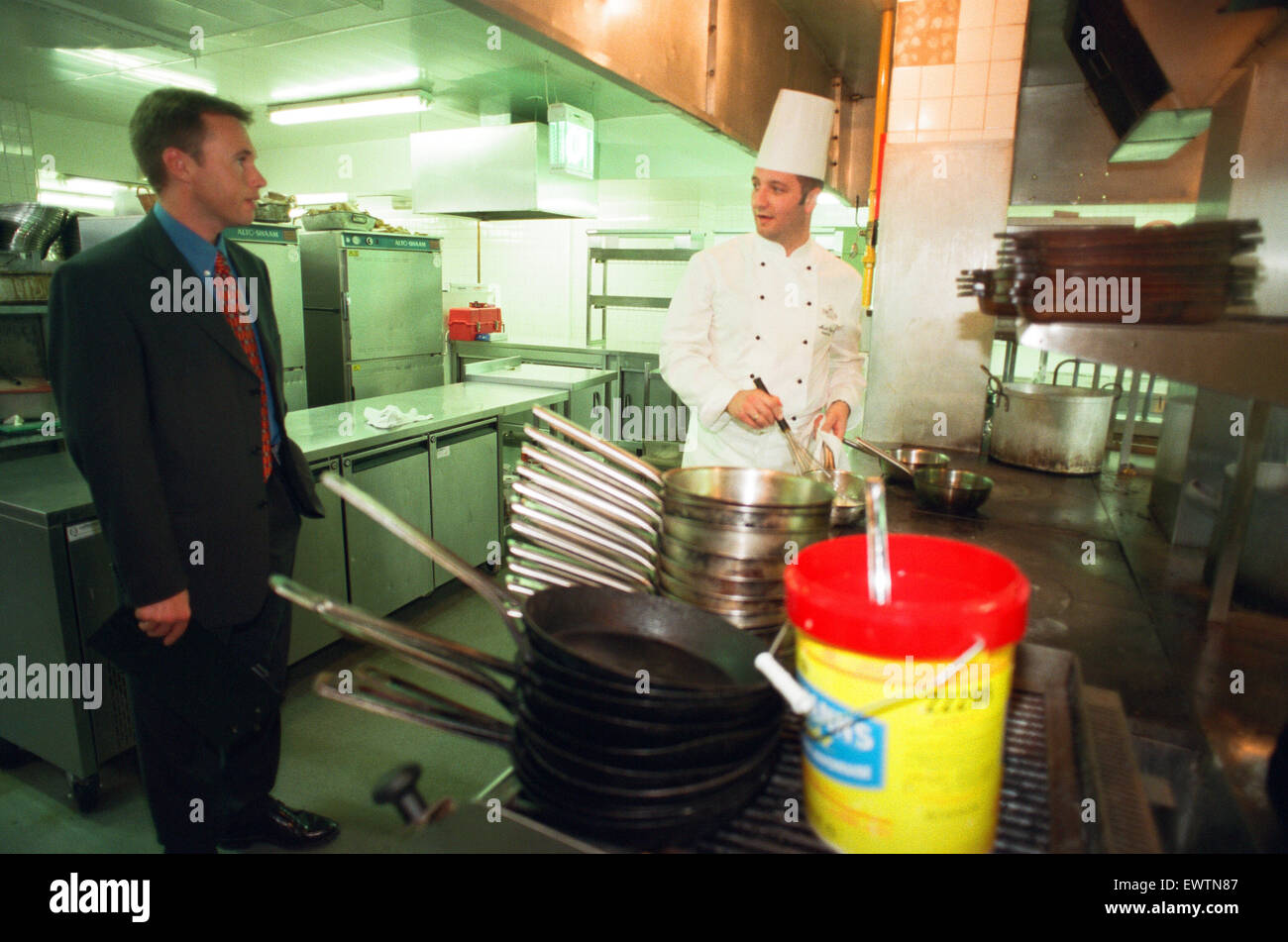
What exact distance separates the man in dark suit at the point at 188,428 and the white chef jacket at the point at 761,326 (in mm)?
1234

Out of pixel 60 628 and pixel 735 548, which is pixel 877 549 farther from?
pixel 60 628

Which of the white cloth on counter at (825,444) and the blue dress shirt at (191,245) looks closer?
the blue dress shirt at (191,245)

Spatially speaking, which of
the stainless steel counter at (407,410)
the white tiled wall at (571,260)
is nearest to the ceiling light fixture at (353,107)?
the white tiled wall at (571,260)

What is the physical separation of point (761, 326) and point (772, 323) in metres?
0.04

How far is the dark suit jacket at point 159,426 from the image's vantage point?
161cm

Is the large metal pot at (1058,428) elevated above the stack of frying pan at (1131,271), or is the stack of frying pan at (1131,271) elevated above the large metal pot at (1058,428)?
the stack of frying pan at (1131,271)

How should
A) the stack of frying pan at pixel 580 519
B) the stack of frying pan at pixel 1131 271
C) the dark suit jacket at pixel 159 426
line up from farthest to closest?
1. the dark suit jacket at pixel 159 426
2. the stack of frying pan at pixel 580 519
3. the stack of frying pan at pixel 1131 271

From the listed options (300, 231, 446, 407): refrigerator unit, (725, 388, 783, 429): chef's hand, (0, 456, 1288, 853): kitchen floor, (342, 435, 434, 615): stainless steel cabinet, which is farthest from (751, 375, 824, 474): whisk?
(300, 231, 446, 407): refrigerator unit

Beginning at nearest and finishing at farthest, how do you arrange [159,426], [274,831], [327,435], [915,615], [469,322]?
[915,615], [159,426], [274,831], [327,435], [469,322]

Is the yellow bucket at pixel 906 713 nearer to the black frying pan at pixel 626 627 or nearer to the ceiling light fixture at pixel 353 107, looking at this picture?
the black frying pan at pixel 626 627

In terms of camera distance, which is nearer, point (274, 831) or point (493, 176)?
point (274, 831)

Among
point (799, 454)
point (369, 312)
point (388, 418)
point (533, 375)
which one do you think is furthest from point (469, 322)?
point (799, 454)

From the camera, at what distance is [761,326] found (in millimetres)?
2428
